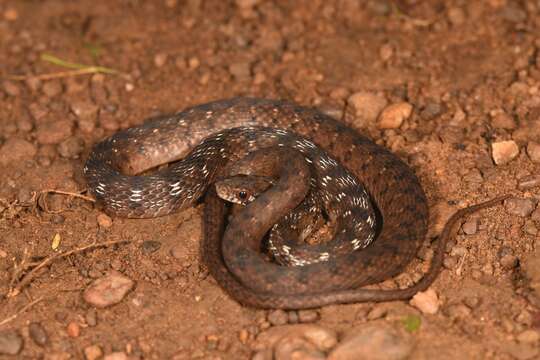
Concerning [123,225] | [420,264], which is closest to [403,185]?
[420,264]

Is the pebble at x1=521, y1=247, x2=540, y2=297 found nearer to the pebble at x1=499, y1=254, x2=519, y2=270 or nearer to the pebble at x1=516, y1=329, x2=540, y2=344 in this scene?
the pebble at x1=499, y1=254, x2=519, y2=270

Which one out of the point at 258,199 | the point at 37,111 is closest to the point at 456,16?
the point at 258,199

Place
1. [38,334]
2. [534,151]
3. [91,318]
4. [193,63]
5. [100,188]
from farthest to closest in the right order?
[193,63] < [534,151] < [100,188] < [91,318] < [38,334]

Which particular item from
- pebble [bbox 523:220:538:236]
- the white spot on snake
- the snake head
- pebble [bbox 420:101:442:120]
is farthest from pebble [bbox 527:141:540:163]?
the white spot on snake

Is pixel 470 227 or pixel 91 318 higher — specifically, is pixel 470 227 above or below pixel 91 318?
above

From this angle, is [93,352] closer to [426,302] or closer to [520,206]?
[426,302]

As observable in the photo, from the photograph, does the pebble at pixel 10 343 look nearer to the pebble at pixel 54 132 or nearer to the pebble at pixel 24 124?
the pebble at pixel 54 132

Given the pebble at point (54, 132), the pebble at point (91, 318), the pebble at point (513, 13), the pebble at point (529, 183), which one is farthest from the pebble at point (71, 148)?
the pebble at point (513, 13)
